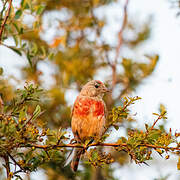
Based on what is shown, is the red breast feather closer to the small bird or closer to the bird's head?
the small bird

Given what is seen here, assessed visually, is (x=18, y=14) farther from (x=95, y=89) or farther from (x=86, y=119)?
(x=95, y=89)

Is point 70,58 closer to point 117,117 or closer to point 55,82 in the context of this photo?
point 55,82

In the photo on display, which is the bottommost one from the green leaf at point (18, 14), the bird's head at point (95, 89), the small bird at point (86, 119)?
the small bird at point (86, 119)

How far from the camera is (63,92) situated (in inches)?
215

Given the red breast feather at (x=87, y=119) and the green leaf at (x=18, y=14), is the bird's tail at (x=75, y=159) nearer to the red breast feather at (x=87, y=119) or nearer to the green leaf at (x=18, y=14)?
the red breast feather at (x=87, y=119)

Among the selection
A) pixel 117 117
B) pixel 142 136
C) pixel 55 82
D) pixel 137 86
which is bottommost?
pixel 142 136

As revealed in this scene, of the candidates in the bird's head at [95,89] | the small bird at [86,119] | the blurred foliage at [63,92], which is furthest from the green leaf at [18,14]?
the bird's head at [95,89]

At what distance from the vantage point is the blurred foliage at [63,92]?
8.21 feet

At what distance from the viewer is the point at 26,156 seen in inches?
104

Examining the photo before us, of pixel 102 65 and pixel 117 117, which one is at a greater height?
pixel 102 65

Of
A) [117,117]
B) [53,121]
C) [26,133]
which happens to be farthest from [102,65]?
[26,133]

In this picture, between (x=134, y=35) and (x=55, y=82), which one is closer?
(x=55, y=82)

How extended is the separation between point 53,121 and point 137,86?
4.77ft

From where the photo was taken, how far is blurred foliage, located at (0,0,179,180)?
98.6 inches
